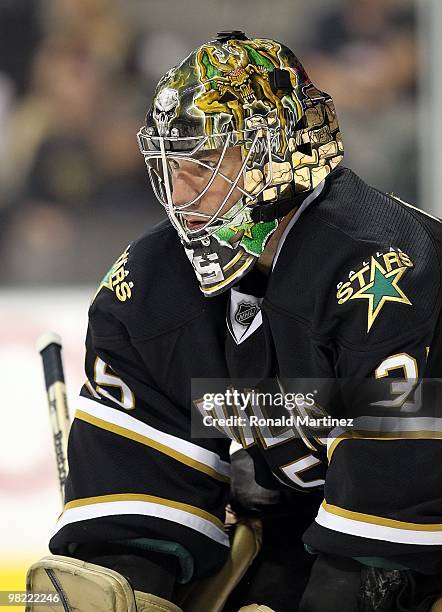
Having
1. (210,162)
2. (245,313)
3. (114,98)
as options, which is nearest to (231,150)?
(210,162)

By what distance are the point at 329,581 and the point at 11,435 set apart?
4.69ft

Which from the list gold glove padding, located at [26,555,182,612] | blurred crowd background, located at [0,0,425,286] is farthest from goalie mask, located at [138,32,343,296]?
blurred crowd background, located at [0,0,425,286]

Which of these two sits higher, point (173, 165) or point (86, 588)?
point (173, 165)

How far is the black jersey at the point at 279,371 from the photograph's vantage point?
1.45m

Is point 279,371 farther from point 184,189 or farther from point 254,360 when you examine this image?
point 184,189

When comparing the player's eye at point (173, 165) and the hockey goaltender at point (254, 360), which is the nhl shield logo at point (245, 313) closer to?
the hockey goaltender at point (254, 360)

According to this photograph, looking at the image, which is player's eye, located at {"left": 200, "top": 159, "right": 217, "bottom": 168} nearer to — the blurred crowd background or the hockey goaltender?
the hockey goaltender

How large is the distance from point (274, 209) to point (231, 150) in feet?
0.33

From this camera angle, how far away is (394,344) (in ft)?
4.68

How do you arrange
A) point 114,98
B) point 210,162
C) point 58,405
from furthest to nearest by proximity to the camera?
point 114,98 → point 58,405 → point 210,162

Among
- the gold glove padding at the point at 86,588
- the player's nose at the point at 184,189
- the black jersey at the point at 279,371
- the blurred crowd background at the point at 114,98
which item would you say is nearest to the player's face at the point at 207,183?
the player's nose at the point at 184,189

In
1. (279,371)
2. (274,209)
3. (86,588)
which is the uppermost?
(274,209)

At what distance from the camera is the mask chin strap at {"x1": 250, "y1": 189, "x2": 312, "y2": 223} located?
154 centimetres

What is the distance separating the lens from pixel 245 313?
1.60 m
